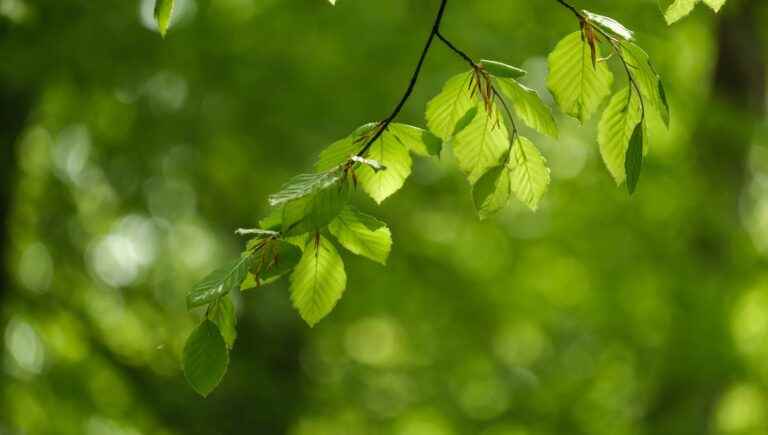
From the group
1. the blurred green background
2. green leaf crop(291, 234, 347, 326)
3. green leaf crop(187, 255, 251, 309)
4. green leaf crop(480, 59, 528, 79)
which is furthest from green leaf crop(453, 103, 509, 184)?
the blurred green background

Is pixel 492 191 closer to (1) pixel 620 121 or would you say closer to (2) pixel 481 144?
(2) pixel 481 144

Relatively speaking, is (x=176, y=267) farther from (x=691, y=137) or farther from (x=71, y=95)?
(x=691, y=137)

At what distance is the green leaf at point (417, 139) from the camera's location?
1390 mm

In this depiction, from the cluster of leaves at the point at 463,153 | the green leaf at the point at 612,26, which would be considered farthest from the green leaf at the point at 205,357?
the green leaf at the point at 612,26

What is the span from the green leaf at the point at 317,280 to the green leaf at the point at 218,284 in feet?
0.46

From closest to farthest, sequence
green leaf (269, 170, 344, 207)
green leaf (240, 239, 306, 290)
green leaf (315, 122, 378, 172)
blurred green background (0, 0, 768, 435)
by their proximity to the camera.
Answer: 1. green leaf (269, 170, 344, 207)
2. green leaf (240, 239, 306, 290)
3. green leaf (315, 122, 378, 172)
4. blurred green background (0, 0, 768, 435)

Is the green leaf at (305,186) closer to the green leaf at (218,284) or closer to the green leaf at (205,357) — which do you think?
the green leaf at (218,284)

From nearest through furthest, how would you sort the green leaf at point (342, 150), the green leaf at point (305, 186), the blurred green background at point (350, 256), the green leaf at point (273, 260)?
the green leaf at point (305, 186)
the green leaf at point (273, 260)
the green leaf at point (342, 150)
the blurred green background at point (350, 256)

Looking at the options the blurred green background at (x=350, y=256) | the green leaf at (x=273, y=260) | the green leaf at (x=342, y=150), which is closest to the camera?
the green leaf at (x=273, y=260)

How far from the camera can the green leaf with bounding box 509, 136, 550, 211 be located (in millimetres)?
1415

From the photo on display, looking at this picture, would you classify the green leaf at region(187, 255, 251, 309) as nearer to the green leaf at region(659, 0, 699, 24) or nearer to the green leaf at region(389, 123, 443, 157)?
the green leaf at region(389, 123, 443, 157)

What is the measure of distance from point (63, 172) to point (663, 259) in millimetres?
4290

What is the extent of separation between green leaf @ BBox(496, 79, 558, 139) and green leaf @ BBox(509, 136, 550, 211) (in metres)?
0.05

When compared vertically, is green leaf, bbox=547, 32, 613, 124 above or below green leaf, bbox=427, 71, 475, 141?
above
